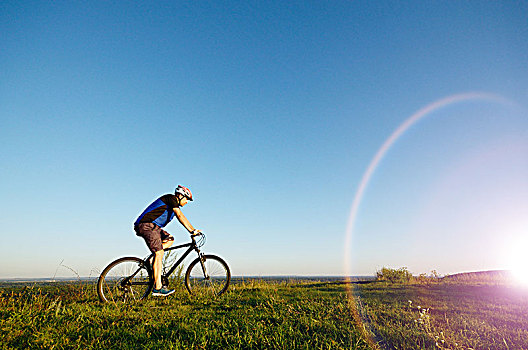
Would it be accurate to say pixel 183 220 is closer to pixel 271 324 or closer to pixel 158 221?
pixel 158 221

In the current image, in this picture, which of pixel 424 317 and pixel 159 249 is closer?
pixel 424 317

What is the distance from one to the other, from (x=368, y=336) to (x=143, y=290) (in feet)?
19.1

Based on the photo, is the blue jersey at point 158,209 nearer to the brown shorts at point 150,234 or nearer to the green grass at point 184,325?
the brown shorts at point 150,234

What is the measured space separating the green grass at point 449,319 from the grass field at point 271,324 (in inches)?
0.6

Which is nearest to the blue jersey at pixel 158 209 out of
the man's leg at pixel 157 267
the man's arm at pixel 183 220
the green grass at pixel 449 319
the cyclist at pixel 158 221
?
the cyclist at pixel 158 221

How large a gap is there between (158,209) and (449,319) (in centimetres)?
640

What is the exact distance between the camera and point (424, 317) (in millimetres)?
5254

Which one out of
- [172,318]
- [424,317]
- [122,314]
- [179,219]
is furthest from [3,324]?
[424,317]

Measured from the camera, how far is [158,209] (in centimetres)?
817

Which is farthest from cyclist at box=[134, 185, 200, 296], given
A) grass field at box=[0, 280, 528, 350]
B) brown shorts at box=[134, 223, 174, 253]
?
grass field at box=[0, 280, 528, 350]

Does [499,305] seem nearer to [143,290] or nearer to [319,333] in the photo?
[319,333]

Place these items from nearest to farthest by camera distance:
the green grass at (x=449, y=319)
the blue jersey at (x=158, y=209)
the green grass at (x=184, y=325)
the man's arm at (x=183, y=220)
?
the green grass at (x=449, y=319)
the green grass at (x=184, y=325)
the blue jersey at (x=158, y=209)
the man's arm at (x=183, y=220)

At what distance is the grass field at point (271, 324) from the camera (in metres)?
4.71

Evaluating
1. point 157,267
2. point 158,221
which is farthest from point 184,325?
point 158,221
